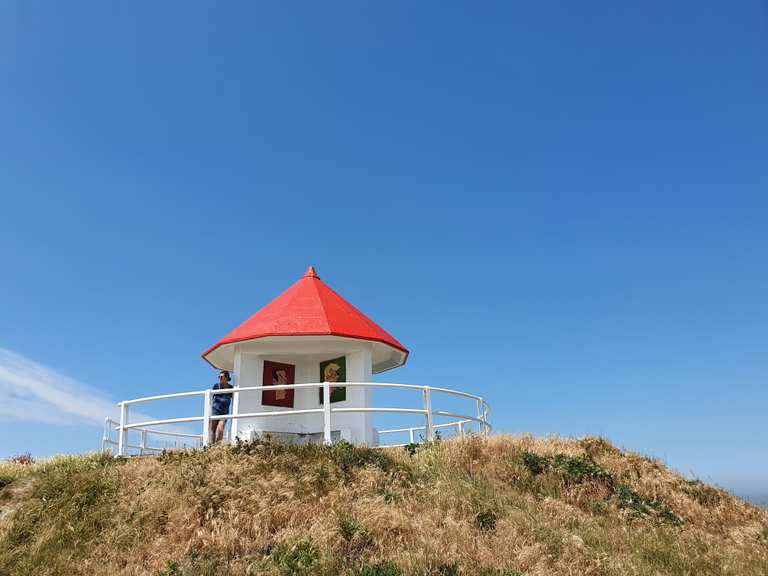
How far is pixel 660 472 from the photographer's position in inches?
564

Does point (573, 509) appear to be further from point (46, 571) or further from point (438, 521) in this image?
point (46, 571)

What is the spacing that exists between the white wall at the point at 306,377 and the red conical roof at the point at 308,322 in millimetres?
320

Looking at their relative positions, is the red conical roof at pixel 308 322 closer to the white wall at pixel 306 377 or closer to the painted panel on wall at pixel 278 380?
the white wall at pixel 306 377

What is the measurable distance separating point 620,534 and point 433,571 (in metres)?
3.91

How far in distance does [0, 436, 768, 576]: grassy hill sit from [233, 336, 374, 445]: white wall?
98.3 inches

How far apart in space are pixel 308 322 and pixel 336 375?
1.82 metres

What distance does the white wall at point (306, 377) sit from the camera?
612 inches

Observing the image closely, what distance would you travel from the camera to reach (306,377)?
675 inches

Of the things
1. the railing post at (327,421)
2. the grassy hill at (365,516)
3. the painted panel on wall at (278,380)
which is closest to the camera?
the grassy hill at (365,516)

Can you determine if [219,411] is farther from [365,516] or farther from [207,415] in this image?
[365,516]

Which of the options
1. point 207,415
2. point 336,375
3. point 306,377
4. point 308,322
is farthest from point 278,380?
point 207,415

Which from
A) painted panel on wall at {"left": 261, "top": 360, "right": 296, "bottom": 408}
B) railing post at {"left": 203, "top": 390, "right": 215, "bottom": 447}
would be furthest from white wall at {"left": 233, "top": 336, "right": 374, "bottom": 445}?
railing post at {"left": 203, "top": 390, "right": 215, "bottom": 447}

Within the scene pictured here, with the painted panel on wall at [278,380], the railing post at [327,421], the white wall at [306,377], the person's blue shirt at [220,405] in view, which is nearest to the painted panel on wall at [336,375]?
the white wall at [306,377]

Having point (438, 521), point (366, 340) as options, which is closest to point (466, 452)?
point (438, 521)
